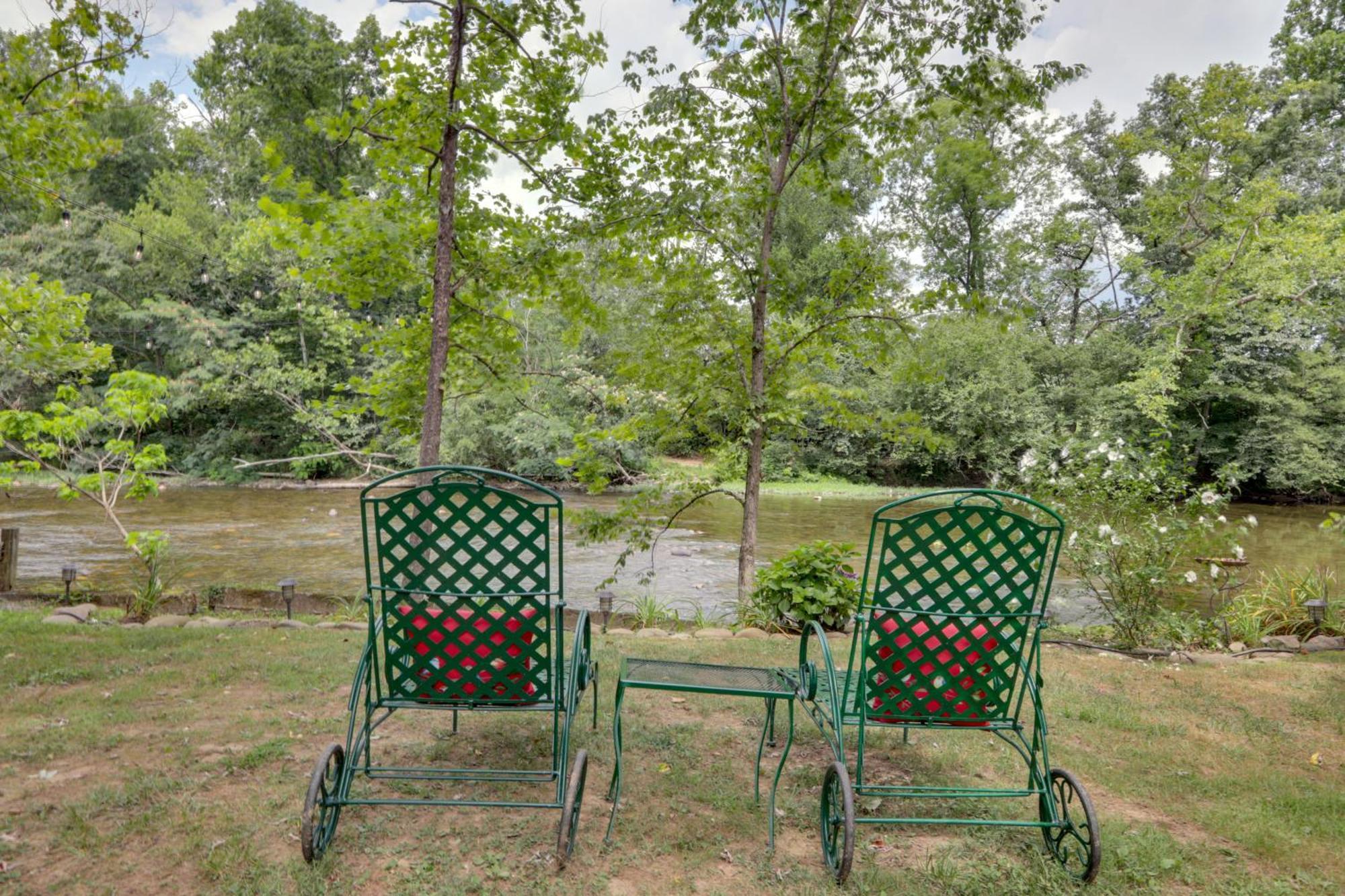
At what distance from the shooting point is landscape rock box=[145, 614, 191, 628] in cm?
532

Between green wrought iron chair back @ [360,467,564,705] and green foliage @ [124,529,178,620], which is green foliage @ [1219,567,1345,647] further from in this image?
green foliage @ [124,529,178,620]

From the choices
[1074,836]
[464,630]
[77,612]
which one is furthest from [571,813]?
[77,612]

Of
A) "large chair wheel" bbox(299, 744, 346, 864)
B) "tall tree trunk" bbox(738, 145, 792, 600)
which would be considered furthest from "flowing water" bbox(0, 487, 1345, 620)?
"large chair wheel" bbox(299, 744, 346, 864)

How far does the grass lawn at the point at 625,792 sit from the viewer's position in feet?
7.23

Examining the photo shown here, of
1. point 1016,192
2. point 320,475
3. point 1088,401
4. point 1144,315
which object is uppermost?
→ point 1016,192

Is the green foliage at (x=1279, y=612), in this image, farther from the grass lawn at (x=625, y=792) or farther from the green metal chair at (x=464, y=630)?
the green metal chair at (x=464, y=630)

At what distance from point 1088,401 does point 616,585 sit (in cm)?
1703

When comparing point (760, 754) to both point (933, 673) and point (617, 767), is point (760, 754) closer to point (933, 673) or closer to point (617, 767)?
point (617, 767)

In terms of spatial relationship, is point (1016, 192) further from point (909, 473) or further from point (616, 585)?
point (616, 585)

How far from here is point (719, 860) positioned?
2.35 meters

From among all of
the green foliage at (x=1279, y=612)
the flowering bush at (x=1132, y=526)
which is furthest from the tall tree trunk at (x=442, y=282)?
the green foliage at (x=1279, y=612)

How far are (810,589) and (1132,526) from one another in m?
2.70

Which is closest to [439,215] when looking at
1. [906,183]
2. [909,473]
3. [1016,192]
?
[909,473]

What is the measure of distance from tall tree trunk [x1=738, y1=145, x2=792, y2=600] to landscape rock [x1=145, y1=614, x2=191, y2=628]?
14.7 feet
